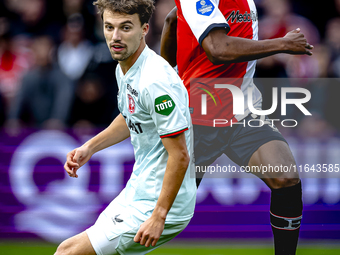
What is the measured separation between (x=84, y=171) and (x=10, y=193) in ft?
2.78

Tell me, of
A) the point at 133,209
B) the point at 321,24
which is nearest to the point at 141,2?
the point at 133,209

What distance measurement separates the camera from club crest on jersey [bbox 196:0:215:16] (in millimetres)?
2930

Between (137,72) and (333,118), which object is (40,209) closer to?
(137,72)

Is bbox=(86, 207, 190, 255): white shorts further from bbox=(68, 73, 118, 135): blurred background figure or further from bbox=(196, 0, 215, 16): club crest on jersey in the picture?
bbox=(68, 73, 118, 135): blurred background figure

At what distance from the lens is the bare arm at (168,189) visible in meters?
2.40

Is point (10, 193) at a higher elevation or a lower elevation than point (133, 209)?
lower

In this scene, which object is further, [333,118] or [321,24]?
[321,24]

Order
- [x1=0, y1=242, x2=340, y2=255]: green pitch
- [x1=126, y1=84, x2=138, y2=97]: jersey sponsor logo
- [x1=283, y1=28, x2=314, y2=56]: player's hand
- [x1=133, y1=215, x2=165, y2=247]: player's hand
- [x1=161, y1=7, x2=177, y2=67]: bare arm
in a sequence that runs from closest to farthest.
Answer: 1. [x1=133, y1=215, x2=165, y2=247]: player's hand
2. [x1=126, y1=84, x2=138, y2=97]: jersey sponsor logo
3. [x1=283, y1=28, x2=314, y2=56]: player's hand
4. [x1=161, y1=7, x2=177, y2=67]: bare arm
5. [x1=0, y1=242, x2=340, y2=255]: green pitch

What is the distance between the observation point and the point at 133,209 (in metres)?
2.66

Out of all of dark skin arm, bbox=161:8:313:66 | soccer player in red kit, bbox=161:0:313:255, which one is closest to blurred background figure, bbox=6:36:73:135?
soccer player in red kit, bbox=161:0:313:255

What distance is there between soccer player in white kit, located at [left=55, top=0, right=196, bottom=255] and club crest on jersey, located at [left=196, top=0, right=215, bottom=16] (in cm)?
40

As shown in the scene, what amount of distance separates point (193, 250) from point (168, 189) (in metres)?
2.72

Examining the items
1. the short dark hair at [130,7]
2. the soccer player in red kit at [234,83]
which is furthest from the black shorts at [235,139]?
the short dark hair at [130,7]

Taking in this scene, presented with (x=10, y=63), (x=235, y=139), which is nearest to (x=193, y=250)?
(x=235, y=139)
